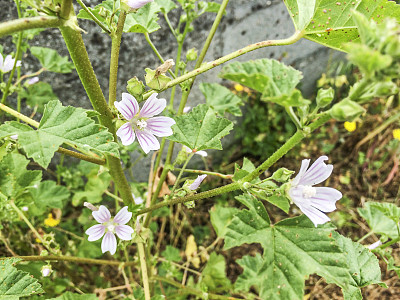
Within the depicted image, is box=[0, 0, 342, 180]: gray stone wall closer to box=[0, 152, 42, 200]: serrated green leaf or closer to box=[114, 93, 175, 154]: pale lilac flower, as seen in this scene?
box=[0, 152, 42, 200]: serrated green leaf

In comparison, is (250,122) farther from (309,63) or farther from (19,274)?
(19,274)

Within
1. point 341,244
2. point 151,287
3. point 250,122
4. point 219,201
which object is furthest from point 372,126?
point 151,287

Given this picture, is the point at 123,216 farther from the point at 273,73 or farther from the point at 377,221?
the point at 377,221

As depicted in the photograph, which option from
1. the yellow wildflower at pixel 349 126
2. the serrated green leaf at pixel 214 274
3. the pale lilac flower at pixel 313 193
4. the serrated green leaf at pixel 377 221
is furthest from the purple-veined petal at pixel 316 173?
the yellow wildflower at pixel 349 126

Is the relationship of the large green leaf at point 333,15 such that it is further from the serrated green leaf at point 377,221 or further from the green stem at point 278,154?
the serrated green leaf at point 377,221

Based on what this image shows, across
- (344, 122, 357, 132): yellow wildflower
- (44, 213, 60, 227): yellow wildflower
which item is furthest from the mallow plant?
(344, 122, 357, 132): yellow wildflower

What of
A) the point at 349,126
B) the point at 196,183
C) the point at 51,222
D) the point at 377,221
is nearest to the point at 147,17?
the point at 196,183
